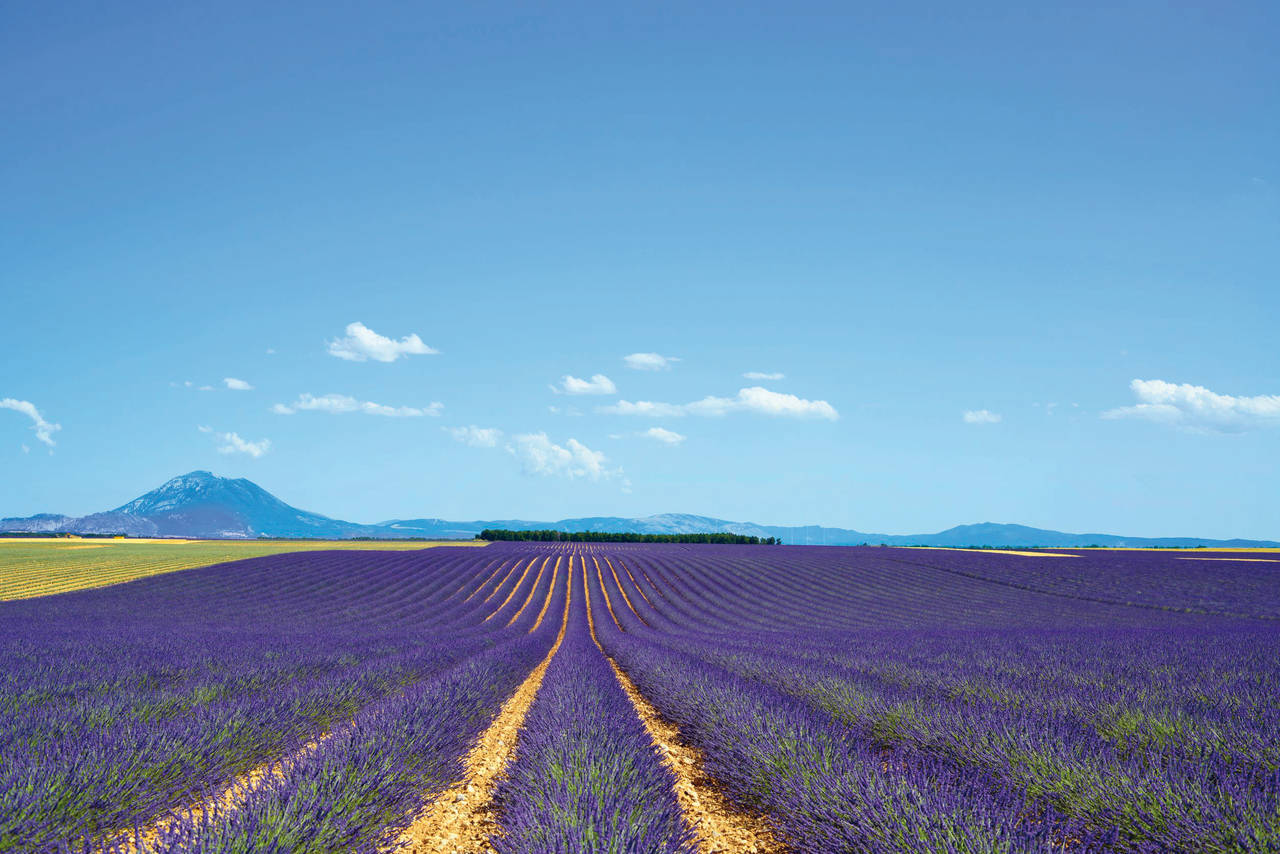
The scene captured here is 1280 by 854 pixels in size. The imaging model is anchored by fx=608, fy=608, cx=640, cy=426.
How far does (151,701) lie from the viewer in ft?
18.4

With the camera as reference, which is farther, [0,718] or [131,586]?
[131,586]

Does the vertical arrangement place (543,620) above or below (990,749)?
below

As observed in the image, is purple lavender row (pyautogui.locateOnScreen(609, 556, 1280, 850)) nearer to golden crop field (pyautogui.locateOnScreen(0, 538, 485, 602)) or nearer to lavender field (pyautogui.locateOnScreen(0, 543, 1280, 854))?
lavender field (pyautogui.locateOnScreen(0, 543, 1280, 854))

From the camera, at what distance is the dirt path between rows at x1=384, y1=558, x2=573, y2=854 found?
3.82 meters

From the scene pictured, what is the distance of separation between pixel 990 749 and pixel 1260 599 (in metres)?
28.2

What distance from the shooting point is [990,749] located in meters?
4.12

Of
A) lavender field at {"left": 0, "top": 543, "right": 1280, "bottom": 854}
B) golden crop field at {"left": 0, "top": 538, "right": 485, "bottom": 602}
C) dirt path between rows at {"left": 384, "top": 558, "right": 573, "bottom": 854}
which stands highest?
lavender field at {"left": 0, "top": 543, "right": 1280, "bottom": 854}

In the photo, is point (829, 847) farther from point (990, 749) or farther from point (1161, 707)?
point (1161, 707)

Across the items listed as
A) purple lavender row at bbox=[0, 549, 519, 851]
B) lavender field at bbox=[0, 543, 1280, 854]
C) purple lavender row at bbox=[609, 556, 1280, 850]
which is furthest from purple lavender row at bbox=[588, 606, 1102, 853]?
purple lavender row at bbox=[0, 549, 519, 851]

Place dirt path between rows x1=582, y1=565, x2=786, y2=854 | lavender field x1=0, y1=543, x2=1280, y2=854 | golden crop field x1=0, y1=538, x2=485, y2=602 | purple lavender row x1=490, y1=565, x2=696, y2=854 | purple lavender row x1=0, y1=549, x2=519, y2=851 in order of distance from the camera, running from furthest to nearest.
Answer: golden crop field x1=0, y1=538, x2=485, y2=602 → dirt path between rows x1=582, y1=565, x2=786, y2=854 → purple lavender row x1=0, y1=549, x2=519, y2=851 → lavender field x1=0, y1=543, x2=1280, y2=854 → purple lavender row x1=490, y1=565, x2=696, y2=854

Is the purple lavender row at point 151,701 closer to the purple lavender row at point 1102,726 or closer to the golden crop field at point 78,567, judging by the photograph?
the purple lavender row at point 1102,726

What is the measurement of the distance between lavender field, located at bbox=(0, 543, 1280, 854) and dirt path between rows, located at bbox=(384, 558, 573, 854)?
0.03 meters

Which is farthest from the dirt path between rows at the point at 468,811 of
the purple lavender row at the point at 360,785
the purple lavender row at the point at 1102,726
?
the purple lavender row at the point at 1102,726

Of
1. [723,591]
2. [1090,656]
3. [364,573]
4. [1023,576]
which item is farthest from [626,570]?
[1090,656]
